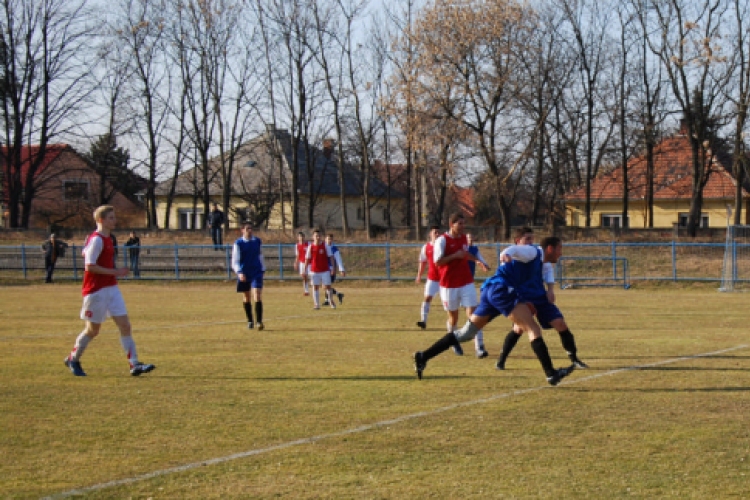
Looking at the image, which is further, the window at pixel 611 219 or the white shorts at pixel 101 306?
the window at pixel 611 219

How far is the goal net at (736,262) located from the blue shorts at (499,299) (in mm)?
22975

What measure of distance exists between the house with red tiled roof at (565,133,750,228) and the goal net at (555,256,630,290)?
16.6 meters

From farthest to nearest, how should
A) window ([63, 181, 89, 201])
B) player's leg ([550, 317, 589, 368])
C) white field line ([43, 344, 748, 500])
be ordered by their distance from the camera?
1. window ([63, 181, 89, 201])
2. player's leg ([550, 317, 589, 368])
3. white field line ([43, 344, 748, 500])

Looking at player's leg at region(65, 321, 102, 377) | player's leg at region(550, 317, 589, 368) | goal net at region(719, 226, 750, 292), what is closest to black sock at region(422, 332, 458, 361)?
player's leg at region(550, 317, 589, 368)

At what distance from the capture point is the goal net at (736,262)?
3069cm

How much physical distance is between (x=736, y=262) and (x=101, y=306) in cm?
2580

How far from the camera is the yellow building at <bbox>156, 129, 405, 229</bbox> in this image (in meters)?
62.5

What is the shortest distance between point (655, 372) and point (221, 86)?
42.3 m

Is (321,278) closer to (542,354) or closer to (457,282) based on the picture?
(457,282)

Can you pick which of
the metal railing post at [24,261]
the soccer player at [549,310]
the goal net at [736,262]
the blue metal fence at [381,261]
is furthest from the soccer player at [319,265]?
the metal railing post at [24,261]

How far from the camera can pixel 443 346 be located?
10195 mm

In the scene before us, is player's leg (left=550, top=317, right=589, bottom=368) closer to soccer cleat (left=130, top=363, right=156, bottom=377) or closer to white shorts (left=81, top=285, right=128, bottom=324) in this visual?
soccer cleat (left=130, top=363, right=156, bottom=377)

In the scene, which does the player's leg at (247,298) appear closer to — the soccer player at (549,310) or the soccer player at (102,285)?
the soccer player at (102,285)

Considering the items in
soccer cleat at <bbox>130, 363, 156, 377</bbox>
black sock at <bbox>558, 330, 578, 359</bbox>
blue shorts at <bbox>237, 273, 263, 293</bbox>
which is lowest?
soccer cleat at <bbox>130, 363, 156, 377</bbox>
